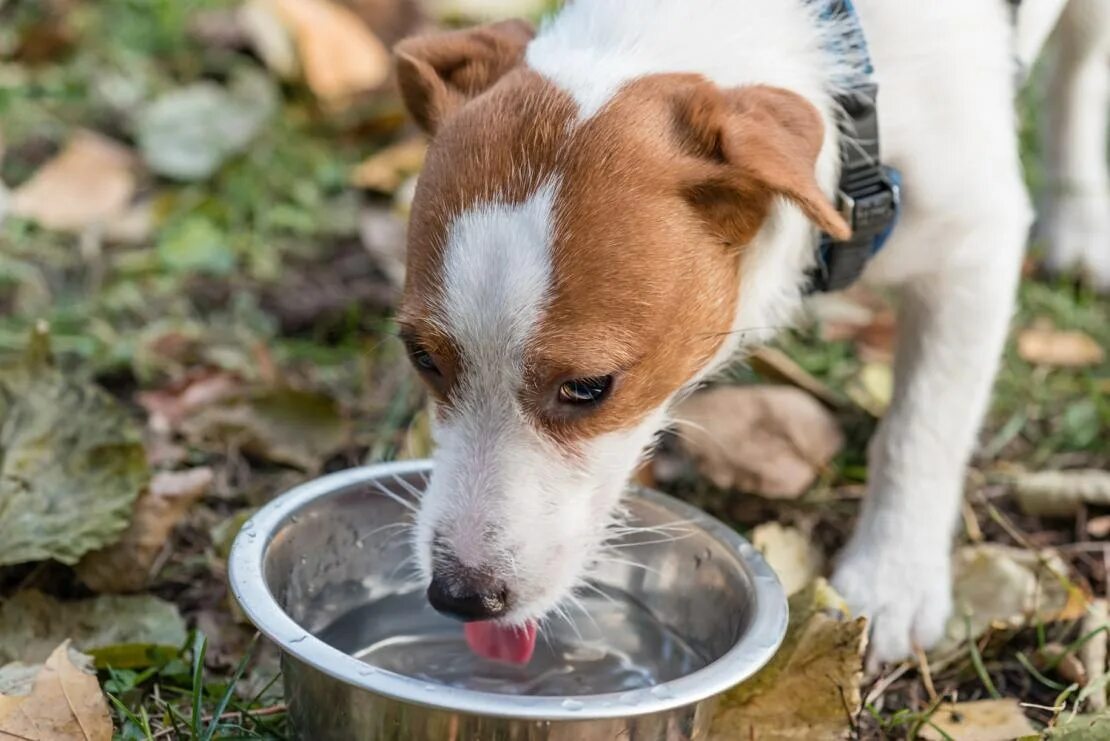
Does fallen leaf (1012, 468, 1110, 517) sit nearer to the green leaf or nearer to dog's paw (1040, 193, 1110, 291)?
dog's paw (1040, 193, 1110, 291)

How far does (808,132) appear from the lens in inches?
88.3

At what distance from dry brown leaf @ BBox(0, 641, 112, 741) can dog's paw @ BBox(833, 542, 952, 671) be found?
1.38m

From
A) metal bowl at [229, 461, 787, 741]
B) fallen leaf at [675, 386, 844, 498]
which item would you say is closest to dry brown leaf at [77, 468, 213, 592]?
metal bowl at [229, 461, 787, 741]

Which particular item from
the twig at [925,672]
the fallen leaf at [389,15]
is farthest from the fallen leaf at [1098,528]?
the fallen leaf at [389,15]

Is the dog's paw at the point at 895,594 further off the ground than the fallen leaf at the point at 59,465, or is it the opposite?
the fallen leaf at the point at 59,465

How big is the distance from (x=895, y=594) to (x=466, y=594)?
1.01 meters

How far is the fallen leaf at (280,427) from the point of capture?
3.09 metres

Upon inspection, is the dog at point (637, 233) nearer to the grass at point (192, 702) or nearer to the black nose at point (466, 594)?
the black nose at point (466, 594)

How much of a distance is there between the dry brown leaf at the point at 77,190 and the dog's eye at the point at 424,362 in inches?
93.8

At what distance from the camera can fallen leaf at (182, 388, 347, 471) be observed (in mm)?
3094

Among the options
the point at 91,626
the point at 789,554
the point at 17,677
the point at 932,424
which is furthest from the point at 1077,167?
the point at 17,677

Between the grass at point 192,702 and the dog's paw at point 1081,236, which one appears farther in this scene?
the dog's paw at point 1081,236

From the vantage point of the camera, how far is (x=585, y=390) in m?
2.17

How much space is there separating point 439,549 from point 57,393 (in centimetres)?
114
